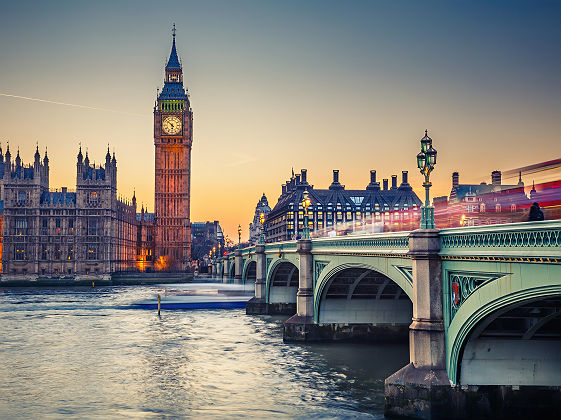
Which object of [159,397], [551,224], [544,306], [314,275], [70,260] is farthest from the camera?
[70,260]

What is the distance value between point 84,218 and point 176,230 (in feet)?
116

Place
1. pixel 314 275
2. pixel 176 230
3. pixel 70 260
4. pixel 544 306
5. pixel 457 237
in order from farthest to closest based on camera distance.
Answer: pixel 176 230 < pixel 70 260 < pixel 314 275 < pixel 457 237 < pixel 544 306

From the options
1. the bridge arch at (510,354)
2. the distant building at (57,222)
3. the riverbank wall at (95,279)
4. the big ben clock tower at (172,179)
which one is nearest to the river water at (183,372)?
the bridge arch at (510,354)

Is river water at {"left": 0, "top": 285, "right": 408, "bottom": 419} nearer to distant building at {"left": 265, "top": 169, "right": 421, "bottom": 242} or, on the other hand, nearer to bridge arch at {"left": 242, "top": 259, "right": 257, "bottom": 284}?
bridge arch at {"left": 242, "top": 259, "right": 257, "bottom": 284}

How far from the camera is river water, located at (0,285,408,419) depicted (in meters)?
26.8

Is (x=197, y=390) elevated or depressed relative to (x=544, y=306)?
depressed

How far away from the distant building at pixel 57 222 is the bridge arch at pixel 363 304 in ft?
376

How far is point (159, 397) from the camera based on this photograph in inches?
1141

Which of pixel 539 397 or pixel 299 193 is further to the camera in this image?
pixel 299 193

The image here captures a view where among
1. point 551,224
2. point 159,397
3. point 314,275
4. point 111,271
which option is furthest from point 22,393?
point 111,271

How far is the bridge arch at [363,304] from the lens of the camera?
4047cm

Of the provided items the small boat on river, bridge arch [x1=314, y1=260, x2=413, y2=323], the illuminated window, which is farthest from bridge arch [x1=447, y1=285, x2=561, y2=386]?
the illuminated window

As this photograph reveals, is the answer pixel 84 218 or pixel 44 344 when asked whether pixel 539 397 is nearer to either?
pixel 44 344

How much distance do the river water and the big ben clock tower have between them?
124 meters
